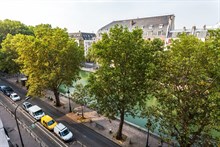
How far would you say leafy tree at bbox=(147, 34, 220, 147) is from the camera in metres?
10.7

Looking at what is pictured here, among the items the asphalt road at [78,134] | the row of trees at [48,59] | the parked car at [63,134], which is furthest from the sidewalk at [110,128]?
the row of trees at [48,59]

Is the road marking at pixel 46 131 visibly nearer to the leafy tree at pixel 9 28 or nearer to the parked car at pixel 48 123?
the parked car at pixel 48 123

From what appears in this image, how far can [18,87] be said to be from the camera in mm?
36875

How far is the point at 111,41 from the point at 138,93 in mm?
5824

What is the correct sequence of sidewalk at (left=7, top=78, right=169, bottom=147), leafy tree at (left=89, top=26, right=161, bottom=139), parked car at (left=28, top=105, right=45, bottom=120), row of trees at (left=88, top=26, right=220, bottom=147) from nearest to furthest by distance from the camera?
row of trees at (left=88, top=26, right=220, bottom=147) < leafy tree at (left=89, top=26, right=161, bottom=139) < sidewalk at (left=7, top=78, right=169, bottom=147) < parked car at (left=28, top=105, right=45, bottom=120)

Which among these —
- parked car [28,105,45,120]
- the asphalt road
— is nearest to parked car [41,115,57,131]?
the asphalt road

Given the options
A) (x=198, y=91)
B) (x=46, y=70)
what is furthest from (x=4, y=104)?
(x=198, y=91)

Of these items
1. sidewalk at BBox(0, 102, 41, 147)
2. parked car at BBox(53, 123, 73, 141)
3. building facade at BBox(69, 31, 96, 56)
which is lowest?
sidewalk at BBox(0, 102, 41, 147)

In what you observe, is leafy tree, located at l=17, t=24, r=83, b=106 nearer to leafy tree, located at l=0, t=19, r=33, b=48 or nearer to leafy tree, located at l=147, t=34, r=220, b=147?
leafy tree, located at l=147, t=34, r=220, b=147

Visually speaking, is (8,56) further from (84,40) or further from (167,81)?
(84,40)

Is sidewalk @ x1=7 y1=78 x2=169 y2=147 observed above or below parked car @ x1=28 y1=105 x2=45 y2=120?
below

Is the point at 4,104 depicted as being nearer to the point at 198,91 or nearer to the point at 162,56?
the point at 162,56

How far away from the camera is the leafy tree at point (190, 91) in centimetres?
1073

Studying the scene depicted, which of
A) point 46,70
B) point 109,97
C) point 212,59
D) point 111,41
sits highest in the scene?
point 111,41
